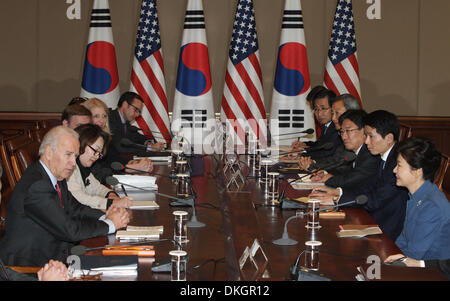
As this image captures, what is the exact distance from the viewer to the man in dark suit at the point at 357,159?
14.1 ft

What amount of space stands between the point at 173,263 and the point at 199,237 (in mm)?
545

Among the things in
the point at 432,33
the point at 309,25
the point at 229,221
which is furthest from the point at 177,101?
Result: the point at 229,221

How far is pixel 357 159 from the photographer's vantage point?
4469 mm

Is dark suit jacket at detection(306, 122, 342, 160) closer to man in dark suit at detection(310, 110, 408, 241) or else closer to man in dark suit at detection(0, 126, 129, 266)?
man in dark suit at detection(310, 110, 408, 241)

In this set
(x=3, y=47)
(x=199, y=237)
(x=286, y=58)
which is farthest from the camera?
(x=3, y=47)

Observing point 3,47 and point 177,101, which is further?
point 3,47

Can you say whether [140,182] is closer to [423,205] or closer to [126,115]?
[423,205]

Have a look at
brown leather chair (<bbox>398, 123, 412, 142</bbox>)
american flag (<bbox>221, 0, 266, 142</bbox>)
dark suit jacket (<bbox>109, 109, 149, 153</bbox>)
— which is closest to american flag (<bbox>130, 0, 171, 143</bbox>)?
american flag (<bbox>221, 0, 266, 142</bbox>)

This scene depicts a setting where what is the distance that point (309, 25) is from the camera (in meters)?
7.84

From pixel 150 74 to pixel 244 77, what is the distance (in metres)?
1.13

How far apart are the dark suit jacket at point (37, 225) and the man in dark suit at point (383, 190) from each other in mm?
1518

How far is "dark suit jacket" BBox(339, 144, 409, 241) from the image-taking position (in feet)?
12.2

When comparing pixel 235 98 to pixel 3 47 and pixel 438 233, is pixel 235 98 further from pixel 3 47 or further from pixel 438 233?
pixel 438 233

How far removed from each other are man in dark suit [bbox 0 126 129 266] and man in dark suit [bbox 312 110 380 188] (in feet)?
6.01
